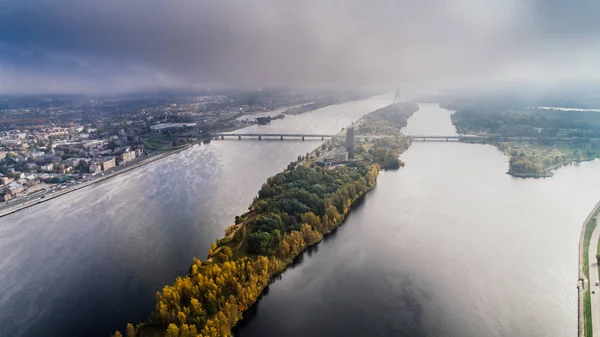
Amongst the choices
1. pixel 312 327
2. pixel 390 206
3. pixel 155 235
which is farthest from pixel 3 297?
pixel 390 206

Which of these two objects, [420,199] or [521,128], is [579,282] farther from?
[521,128]

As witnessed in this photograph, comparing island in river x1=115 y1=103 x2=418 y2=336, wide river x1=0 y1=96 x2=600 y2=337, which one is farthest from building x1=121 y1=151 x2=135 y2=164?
island in river x1=115 y1=103 x2=418 y2=336

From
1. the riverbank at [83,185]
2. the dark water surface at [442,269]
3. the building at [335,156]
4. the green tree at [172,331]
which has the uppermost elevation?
the building at [335,156]

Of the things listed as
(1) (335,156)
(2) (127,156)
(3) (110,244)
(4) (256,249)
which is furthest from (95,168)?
(4) (256,249)

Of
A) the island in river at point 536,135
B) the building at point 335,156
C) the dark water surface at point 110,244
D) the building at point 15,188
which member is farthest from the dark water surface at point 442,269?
the building at point 15,188

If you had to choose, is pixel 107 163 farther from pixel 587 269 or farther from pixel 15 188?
pixel 587 269

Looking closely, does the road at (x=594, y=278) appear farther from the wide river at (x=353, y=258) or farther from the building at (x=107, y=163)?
the building at (x=107, y=163)

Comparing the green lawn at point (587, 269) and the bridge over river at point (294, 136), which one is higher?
the bridge over river at point (294, 136)

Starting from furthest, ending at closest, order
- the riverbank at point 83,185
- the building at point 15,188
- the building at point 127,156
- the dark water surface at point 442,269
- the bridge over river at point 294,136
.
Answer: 1. the bridge over river at point 294,136
2. the building at point 127,156
3. the building at point 15,188
4. the riverbank at point 83,185
5. the dark water surface at point 442,269
